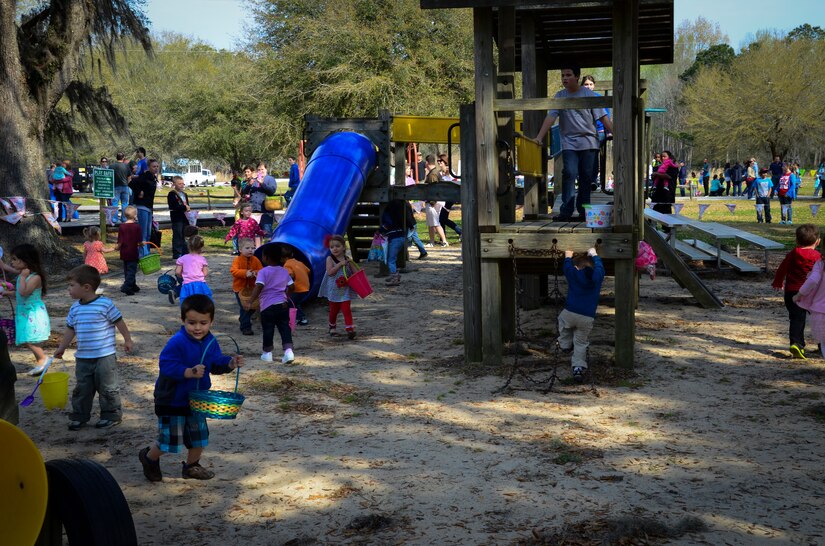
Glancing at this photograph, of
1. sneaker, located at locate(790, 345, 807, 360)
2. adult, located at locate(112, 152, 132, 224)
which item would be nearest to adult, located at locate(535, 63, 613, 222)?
sneaker, located at locate(790, 345, 807, 360)

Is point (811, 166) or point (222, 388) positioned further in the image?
point (811, 166)

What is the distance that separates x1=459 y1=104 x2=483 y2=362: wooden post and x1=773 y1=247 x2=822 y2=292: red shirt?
3.07 m

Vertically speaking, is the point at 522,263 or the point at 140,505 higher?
the point at 522,263

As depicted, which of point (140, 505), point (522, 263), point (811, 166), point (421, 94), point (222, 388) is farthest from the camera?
point (811, 166)

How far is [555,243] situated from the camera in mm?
8711

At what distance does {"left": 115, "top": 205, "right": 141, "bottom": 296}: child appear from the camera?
44.7ft

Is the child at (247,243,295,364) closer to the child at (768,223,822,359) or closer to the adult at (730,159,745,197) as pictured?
the child at (768,223,822,359)

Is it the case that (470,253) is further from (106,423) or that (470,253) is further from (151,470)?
(151,470)

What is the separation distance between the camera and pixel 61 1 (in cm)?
1800

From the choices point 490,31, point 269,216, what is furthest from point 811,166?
point 490,31

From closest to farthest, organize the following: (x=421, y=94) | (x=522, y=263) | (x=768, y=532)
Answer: (x=768, y=532) → (x=522, y=263) → (x=421, y=94)

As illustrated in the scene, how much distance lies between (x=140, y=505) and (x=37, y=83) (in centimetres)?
1444

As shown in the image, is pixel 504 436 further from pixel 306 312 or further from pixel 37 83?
pixel 37 83

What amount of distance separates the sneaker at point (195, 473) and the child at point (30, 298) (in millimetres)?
3651
